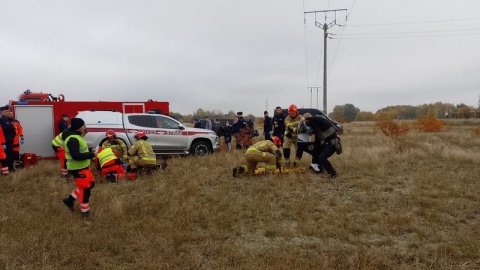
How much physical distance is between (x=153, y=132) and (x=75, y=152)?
580cm

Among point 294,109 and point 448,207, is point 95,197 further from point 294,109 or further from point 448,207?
point 448,207

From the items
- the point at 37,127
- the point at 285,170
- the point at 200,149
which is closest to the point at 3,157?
the point at 37,127

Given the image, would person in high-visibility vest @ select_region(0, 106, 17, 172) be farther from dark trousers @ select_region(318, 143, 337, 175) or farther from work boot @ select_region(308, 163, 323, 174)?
dark trousers @ select_region(318, 143, 337, 175)

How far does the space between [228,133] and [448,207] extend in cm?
895

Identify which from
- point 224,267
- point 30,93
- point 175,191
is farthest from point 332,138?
point 30,93

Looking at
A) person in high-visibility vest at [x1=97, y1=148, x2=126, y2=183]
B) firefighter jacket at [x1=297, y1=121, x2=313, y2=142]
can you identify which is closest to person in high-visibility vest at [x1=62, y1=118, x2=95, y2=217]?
person in high-visibility vest at [x1=97, y1=148, x2=126, y2=183]

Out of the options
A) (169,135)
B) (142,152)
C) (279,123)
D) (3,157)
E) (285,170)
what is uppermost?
(279,123)

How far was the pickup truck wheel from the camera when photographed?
38.0 feet

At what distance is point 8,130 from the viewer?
9.16 metres

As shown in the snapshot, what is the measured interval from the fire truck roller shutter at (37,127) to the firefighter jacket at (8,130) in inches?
Result: 91.3

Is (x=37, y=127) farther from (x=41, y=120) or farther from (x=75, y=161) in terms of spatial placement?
(x=75, y=161)

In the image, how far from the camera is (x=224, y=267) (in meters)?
3.79

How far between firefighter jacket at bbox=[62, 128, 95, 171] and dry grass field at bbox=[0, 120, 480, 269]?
0.83m

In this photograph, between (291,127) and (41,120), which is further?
(41,120)
